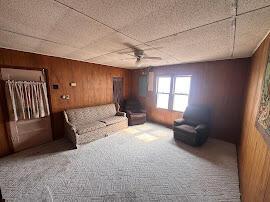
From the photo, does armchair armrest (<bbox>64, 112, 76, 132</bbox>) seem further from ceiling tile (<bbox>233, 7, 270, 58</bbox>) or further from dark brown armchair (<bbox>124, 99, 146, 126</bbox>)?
ceiling tile (<bbox>233, 7, 270, 58</bbox>)

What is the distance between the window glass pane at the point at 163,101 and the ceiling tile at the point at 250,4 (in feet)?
11.8

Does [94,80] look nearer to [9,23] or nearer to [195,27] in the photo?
[9,23]

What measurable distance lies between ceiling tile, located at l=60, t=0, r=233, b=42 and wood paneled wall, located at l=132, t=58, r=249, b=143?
2538mm

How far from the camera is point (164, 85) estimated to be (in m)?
4.73

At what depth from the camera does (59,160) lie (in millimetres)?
2537

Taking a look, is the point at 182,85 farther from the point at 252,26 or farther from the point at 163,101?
the point at 252,26

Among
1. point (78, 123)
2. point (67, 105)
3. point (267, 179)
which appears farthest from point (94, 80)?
point (267, 179)

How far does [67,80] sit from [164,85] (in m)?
3.30

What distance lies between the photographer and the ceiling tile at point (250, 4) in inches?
39.9

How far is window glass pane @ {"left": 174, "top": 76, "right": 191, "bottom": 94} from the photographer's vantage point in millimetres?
4113

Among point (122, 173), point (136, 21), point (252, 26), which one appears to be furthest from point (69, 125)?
point (252, 26)

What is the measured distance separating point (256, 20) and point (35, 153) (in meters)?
4.33

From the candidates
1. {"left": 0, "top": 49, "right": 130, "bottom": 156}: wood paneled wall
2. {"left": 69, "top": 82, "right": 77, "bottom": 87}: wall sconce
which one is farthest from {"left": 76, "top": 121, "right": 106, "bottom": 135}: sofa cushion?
{"left": 69, "top": 82, "right": 77, "bottom": 87}: wall sconce

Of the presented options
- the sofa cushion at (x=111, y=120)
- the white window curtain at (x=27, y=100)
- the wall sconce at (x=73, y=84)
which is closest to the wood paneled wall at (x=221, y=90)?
the sofa cushion at (x=111, y=120)
